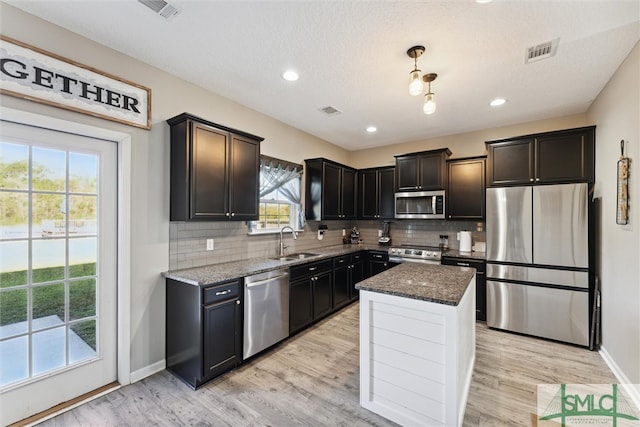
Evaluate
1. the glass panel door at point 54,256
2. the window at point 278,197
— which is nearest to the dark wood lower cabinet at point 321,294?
the window at point 278,197

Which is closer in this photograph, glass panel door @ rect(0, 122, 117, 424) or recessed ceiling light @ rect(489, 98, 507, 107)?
glass panel door @ rect(0, 122, 117, 424)

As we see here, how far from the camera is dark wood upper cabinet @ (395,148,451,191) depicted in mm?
4449

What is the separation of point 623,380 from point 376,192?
3800 millimetres

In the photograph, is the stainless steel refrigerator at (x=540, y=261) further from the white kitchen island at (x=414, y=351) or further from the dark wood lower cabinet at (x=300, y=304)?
the dark wood lower cabinet at (x=300, y=304)

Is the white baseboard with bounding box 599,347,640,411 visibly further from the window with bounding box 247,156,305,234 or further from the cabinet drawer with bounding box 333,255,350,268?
the window with bounding box 247,156,305,234

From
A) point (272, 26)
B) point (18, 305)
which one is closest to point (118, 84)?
point (272, 26)

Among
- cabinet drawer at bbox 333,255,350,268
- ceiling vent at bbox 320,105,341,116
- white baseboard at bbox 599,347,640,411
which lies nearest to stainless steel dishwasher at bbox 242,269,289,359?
cabinet drawer at bbox 333,255,350,268

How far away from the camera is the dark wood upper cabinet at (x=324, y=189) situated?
4555 mm

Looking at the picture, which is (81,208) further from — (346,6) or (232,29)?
(346,6)

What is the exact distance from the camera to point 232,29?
213cm

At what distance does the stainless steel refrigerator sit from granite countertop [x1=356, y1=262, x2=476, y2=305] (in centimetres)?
134

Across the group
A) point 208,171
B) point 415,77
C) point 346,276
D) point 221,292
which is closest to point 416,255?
point 346,276

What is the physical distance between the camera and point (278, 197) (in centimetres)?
421

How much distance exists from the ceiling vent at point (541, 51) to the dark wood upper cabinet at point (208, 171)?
278cm
